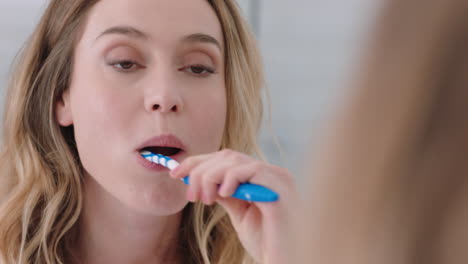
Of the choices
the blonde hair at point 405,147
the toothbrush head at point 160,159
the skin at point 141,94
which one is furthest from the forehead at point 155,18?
the blonde hair at point 405,147

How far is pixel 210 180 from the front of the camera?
845 mm

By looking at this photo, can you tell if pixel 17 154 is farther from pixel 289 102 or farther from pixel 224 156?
pixel 289 102

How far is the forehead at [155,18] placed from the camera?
1.16 m

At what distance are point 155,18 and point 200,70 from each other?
0.49ft

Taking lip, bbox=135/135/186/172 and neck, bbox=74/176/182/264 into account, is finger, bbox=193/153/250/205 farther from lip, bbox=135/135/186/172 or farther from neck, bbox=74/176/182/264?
neck, bbox=74/176/182/264

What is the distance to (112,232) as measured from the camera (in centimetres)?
130

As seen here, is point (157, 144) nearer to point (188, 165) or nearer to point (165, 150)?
point (165, 150)

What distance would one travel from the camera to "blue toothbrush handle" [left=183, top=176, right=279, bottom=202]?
0.78m

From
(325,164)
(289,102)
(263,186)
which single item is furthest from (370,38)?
(289,102)

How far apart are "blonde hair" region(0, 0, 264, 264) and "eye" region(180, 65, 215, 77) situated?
0.09 m

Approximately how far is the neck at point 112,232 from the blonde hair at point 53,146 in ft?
0.10

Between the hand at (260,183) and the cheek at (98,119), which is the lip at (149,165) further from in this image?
the hand at (260,183)

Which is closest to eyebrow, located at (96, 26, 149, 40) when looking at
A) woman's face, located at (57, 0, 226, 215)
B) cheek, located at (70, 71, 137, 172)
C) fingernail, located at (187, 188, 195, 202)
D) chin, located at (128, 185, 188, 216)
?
woman's face, located at (57, 0, 226, 215)

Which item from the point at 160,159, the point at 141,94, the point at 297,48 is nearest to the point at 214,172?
the point at 160,159
